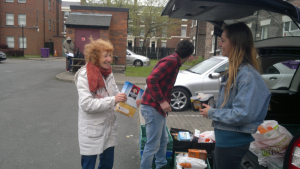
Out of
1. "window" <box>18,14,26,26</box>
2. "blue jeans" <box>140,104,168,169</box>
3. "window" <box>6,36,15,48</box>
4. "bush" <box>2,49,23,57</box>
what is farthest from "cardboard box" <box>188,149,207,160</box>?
→ "window" <box>6,36,15,48</box>

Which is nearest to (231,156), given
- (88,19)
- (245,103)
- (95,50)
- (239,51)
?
(245,103)

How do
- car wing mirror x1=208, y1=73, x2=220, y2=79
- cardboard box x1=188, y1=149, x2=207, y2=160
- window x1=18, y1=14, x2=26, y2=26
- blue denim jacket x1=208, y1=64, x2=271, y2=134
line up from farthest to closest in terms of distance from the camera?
1. window x1=18, y1=14, x2=26, y2=26
2. car wing mirror x1=208, y1=73, x2=220, y2=79
3. cardboard box x1=188, y1=149, x2=207, y2=160
4. blue denim jacket x1=208, y1=64, x2=271, y2=134

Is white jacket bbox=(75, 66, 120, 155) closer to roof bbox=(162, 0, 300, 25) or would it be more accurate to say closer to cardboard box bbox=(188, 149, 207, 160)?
roof bbox=(162, 0, 300, 25)

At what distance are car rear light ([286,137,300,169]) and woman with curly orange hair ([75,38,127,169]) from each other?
1623 mm

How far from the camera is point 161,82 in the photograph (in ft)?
9.30

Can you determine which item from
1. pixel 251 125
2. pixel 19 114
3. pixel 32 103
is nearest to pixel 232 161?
pixel 251 125

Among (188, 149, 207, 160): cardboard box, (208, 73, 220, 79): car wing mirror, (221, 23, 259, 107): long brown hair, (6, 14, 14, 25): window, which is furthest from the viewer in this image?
(6, 14, 14, 25): window

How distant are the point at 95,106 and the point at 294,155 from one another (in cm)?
180

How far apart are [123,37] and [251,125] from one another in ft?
46.4

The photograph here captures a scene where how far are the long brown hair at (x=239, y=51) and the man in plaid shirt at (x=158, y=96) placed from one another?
0.98 meters

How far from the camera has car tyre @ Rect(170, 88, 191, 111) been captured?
22.6ft

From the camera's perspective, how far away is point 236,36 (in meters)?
1.91

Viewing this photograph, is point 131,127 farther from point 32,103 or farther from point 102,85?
point 32,103

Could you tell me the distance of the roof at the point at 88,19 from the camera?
13.4m
